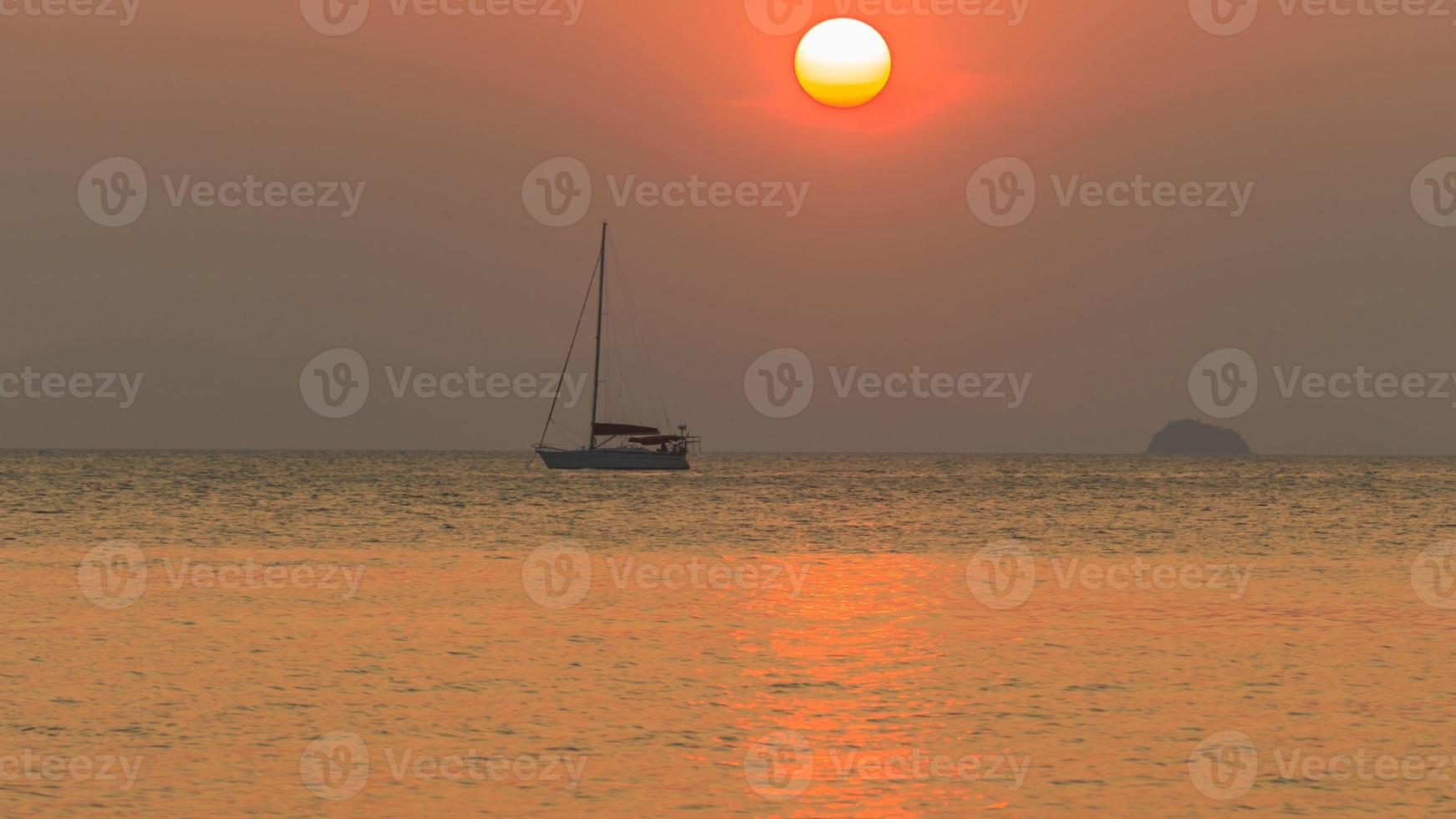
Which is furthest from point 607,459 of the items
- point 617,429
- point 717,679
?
point 717,679

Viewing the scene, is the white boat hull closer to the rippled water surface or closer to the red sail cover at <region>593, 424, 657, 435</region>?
the red sail cover at <region>593, 424, 657, 435</region>

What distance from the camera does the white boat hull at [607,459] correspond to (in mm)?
124688

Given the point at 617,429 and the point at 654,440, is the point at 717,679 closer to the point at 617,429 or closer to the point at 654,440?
the point at 617,429

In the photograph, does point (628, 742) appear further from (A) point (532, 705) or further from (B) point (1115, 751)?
(B) point (1115, 751)

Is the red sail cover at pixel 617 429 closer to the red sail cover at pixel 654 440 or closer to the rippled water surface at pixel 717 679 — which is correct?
the red sail cover at pixel 654 440

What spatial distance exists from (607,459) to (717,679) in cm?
10467

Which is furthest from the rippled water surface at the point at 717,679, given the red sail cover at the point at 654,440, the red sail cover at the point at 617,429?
the red sail cover at the point at 654,440

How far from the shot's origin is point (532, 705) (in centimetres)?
1905

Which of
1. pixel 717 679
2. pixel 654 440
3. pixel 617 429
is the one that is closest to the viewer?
pixel 717 679

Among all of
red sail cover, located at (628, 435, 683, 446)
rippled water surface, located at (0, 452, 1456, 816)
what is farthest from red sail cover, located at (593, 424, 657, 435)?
rippled water surface, located at (0, 452, 1456, 816)

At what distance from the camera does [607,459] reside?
125 m

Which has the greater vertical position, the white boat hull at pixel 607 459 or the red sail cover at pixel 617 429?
the red sail cover at pixel 617 429

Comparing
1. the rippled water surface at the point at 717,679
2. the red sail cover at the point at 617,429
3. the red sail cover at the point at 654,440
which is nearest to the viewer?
the rippled water surface at the point at 717,679

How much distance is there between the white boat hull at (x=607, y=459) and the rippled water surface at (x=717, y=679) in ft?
237
